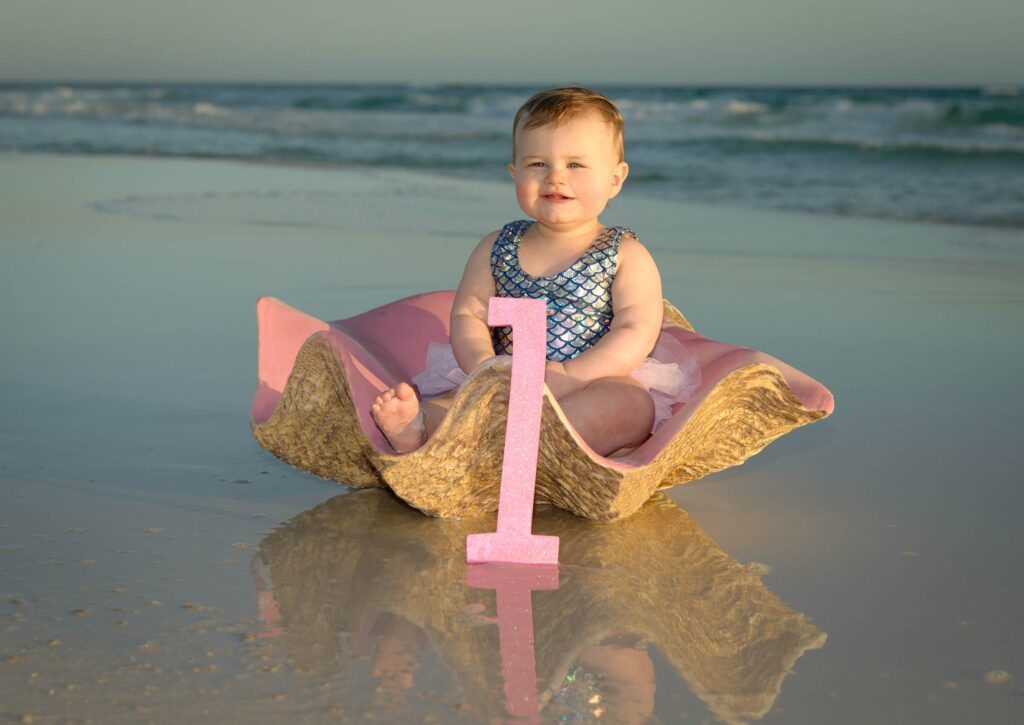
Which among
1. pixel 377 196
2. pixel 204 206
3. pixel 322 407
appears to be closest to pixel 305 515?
pixel 322 407

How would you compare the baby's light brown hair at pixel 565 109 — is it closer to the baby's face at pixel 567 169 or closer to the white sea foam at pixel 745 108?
the baby's face at pixel 567 169

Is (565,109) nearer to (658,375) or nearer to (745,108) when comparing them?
(658,375)

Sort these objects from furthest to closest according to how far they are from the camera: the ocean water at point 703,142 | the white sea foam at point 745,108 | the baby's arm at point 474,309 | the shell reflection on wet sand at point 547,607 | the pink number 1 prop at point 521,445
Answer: the white sea foam at point 745,108
the ocean water at point 703,142
the baby's arm at point 474,309
the pink number 1 prop at point 521,445
the shell reflection on wet sand at point 547,607

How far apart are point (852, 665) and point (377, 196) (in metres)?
7.33

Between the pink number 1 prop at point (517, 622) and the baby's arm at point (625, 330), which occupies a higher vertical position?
the baby's arm at point (625, 330)

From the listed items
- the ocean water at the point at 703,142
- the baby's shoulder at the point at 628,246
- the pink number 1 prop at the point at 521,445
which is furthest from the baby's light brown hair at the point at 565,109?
the ocean water at the point at 703,142

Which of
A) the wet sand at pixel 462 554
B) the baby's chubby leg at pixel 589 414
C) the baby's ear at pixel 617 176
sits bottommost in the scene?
the wet sand at pixel 462 554

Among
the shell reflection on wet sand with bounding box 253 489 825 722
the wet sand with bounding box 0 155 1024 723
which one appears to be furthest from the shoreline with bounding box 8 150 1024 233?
the shell reflection on wet sand with bounding box 253 489 825 722

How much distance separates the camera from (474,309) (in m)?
3.22

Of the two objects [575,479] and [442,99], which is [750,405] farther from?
[442,99]

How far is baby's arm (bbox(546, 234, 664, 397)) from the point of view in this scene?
2.97m

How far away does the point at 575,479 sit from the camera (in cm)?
268

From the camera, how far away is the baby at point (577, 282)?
2.96 metres

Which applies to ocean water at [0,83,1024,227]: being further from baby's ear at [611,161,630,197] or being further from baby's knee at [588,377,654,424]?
baby's knee at [588,377,654,424]
